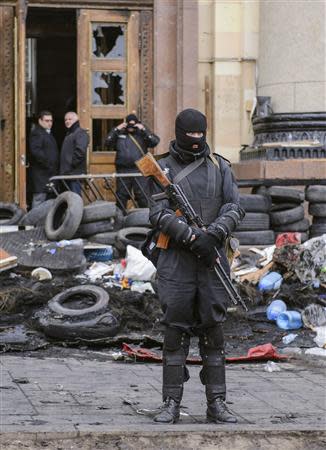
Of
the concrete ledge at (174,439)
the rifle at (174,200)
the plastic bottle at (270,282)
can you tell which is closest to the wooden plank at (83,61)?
the plastic bottle at (270,282)

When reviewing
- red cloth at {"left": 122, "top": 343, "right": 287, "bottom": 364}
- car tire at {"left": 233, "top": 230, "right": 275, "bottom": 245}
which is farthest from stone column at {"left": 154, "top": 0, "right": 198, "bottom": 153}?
red cloth at {"left": 122, "top": 343, "right": 287, "bottom": 364}

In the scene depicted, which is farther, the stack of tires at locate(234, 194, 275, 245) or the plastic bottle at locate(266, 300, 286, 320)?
the stack of tires at locate(234, 194, 275, 245)

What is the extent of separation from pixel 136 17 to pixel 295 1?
260 cm

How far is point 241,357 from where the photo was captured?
30.8ft

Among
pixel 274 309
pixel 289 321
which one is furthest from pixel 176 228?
pixel 274 309

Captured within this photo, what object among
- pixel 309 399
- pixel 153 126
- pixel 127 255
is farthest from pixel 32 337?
pixel 153 126

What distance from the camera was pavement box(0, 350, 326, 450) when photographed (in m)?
6.14

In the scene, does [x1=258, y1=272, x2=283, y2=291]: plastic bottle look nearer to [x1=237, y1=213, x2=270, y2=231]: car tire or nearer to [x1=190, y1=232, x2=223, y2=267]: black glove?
[x1=237, y1=213, x2=270, y2=231]: car tire

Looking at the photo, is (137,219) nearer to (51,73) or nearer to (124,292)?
(124,292)

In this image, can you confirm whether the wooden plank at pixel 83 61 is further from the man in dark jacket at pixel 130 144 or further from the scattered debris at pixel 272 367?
the scattered debris at pixel 272 367

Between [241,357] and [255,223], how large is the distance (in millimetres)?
4533

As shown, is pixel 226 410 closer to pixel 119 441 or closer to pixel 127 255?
pixel 119 441

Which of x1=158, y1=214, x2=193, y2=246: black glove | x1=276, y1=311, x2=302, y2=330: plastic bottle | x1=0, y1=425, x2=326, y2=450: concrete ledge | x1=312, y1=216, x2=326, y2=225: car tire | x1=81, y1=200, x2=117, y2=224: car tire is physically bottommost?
x1=276, y1=311, x2=302, y2=330: plastic bottle

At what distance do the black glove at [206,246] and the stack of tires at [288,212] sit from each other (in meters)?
7.36
